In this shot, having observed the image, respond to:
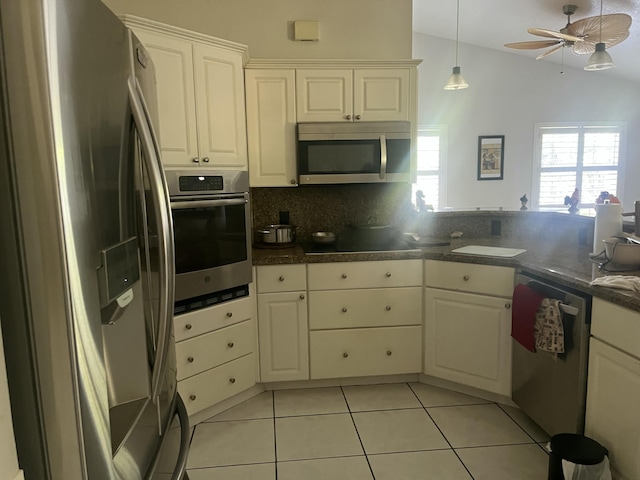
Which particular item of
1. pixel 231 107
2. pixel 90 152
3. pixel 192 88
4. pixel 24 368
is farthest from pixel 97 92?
pixel 231 107

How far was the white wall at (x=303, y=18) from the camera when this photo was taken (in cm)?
301

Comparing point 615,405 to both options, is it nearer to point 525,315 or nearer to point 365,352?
point 525,315

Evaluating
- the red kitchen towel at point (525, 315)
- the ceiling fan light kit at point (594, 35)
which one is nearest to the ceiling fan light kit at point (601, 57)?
the ceiling fan light kit at point (594, 35)

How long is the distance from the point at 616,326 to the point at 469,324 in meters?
0.93

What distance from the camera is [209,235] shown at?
239cm

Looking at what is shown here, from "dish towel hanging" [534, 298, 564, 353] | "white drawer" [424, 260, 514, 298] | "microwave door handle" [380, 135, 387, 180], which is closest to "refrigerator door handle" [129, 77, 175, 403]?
"dish towel hanging" [534, 298, 564, 353]

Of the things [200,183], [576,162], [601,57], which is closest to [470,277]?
[200,183]

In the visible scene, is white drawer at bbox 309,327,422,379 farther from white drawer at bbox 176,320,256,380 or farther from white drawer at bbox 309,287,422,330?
white drawer at bbox 176,320,256,380

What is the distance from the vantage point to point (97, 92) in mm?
827

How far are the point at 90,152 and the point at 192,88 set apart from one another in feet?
5.69

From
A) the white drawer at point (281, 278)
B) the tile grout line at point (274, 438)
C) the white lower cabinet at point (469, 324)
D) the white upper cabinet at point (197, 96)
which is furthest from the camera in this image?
the white drawer at point (281, 278)

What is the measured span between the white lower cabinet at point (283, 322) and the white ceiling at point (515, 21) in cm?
423

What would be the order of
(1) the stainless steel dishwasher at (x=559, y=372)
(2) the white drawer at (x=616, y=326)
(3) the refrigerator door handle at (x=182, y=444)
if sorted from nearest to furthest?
(3) the refrigerator door handle at (x=182, y=444) → (2) the white drawer at (x=616, y=326) → (1) the stainless steel dishwasher at (x=559, y=372)

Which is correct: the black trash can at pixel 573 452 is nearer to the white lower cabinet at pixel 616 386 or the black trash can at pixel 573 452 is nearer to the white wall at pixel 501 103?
the white lower cabinet at pixel 616 386
